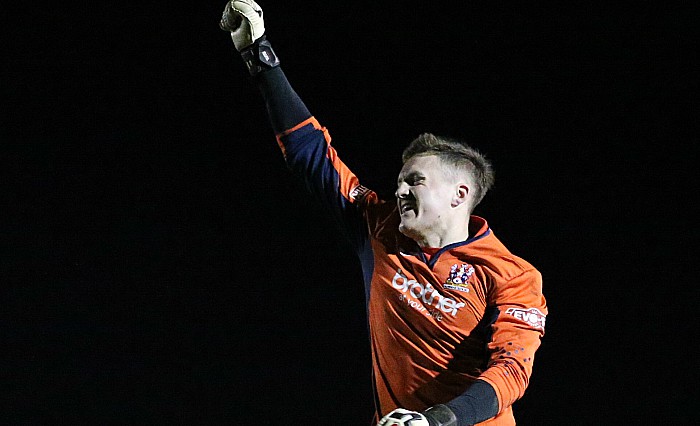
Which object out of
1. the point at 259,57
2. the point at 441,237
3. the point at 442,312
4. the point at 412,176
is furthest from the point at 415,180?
the point at 259,57

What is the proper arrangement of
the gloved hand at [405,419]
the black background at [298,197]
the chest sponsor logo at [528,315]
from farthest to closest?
the black background at [298,197] < the chest sponsor logo at [528,315] < the gloved hand at [405,419]

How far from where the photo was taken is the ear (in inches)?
75.4

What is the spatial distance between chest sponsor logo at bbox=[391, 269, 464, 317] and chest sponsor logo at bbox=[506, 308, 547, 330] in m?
0.10

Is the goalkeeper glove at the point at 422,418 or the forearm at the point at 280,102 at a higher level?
the forearm at the point at 280,102

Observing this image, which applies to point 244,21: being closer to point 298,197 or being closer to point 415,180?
point 415,180

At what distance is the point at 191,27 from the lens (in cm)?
303

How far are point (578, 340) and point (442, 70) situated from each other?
89 cm

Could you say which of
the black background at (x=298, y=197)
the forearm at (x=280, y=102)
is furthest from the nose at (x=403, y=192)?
the black background at (x=298, y=197)

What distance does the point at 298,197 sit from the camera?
10.1 feet

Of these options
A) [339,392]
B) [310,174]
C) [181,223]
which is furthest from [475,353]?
[181,223]

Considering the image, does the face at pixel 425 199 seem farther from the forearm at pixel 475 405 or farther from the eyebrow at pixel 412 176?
the forearm at pixel 475 405

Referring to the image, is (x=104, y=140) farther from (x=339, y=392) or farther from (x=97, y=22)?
(x=339, y=392)

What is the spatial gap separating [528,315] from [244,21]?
75 cm

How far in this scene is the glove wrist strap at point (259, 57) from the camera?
1972 mm
